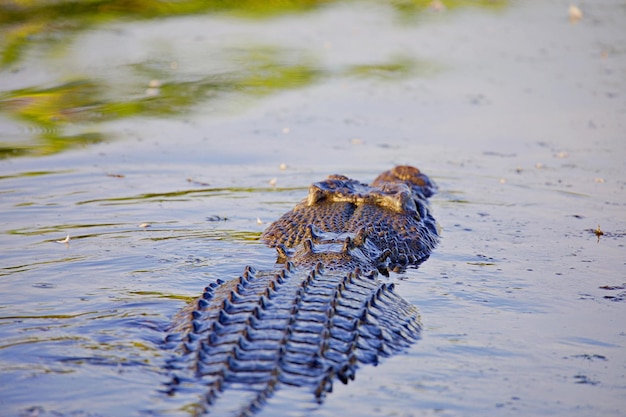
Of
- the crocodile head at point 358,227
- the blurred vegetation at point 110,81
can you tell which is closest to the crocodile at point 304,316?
the crocodile head at point 358,227

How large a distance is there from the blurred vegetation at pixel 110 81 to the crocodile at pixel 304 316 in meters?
4.08

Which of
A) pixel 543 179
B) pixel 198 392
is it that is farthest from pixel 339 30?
pixel 198 392

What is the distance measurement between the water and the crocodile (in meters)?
0.16

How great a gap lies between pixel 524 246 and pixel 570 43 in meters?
8.53

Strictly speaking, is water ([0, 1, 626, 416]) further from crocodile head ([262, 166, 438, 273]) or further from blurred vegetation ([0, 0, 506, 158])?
crocodile head ([262, 166, 438, 273])

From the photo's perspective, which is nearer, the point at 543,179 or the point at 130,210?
the point at 130,210

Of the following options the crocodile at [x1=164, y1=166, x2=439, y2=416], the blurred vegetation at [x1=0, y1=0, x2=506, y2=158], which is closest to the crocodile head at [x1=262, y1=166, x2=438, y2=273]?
the crocodile at [x1=164, y1=166, x2=439, y2=416]

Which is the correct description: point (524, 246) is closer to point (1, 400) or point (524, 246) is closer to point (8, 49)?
point (1, 400)

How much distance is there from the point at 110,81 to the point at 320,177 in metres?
4.60

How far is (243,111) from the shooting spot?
1151 cm

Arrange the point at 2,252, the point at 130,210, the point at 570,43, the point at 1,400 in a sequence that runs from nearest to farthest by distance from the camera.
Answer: the point at 1,400, the point at 2,252, the point at 130,210, the point at 570,43

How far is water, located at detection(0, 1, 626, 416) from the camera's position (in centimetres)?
491

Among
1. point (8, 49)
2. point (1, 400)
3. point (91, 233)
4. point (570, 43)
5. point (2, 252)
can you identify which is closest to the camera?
point (1, 400)

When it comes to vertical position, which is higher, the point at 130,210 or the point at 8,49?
the point at 8,49
